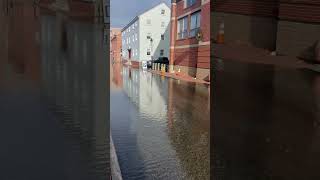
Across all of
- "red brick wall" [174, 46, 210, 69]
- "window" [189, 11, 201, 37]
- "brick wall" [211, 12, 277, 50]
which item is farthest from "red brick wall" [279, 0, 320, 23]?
"window" [189, 11, 201, 37]

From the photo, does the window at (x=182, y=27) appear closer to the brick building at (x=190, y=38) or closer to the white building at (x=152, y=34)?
the brick building at (x=190, y=38)

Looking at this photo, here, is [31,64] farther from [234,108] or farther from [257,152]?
[257,152]

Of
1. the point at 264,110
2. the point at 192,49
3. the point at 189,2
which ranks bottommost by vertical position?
the point at 264,110

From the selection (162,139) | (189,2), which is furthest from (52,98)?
(189,2)

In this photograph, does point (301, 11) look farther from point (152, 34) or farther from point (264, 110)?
point (152, 34)

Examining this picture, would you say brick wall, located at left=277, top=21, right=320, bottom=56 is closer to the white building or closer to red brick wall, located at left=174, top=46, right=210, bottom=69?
red brick wall, located at left=174, top=46, right=210, bottom=69

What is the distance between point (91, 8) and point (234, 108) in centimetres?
146

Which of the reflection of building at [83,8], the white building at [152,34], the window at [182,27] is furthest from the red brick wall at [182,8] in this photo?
the reflection of building at [83,8]

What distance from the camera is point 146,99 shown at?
12531mm

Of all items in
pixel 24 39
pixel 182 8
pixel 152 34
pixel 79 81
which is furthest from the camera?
pixel 152 34

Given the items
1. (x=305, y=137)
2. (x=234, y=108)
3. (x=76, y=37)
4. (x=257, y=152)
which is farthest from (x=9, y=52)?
(x=305, y=137)

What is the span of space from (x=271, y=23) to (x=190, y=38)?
21.3m

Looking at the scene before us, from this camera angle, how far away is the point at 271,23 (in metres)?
2.41

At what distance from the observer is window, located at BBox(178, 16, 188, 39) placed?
24.6 metres
